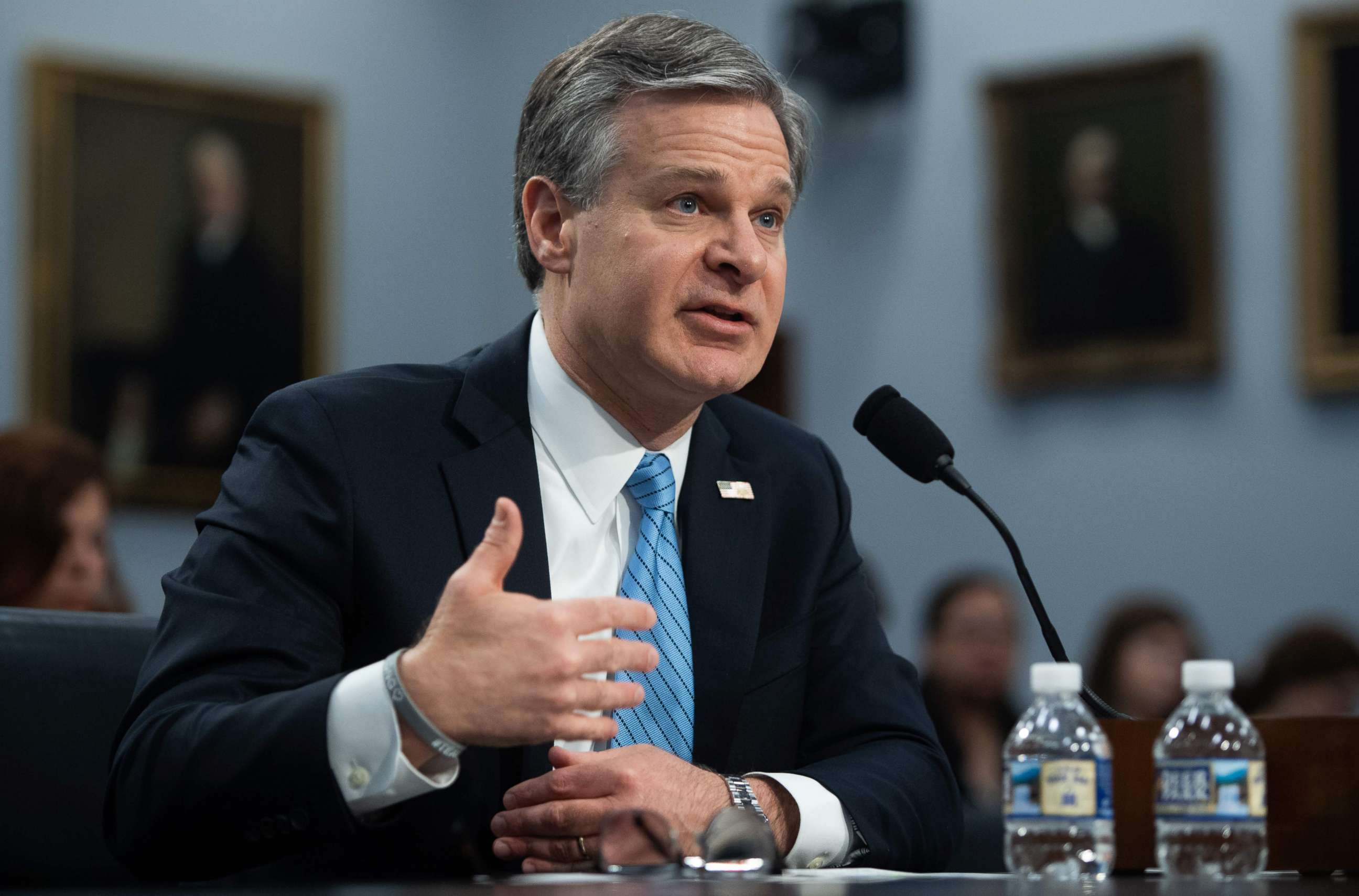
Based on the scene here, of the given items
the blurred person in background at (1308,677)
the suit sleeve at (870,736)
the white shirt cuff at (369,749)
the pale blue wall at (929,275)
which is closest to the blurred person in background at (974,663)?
the pale blue wall at (929,275)

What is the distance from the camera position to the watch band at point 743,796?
214 cm

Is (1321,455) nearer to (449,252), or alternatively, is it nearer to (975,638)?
(975,638)

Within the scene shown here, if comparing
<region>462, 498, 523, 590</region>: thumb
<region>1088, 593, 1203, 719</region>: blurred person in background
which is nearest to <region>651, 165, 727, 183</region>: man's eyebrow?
<region>462, 498, 523, 590</region>: thumb

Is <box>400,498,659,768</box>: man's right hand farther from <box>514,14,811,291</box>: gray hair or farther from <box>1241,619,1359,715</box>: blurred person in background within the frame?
<box>1241,619,1359,715</box>: blurred person in background

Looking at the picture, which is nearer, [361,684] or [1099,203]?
[361,684]

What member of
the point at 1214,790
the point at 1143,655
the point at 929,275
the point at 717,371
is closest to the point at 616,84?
the point at 717,371

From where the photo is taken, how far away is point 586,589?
242 cm

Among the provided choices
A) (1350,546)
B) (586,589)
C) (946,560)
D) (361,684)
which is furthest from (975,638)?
(361,684)

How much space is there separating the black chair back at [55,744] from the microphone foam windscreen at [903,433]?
3.36 ft

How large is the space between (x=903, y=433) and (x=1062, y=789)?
0.62 meters

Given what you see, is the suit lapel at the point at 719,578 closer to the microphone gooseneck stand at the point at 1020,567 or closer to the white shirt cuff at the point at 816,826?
the white shirt cuff at the point at 816,826

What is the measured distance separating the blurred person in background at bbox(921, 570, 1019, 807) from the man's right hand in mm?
3895

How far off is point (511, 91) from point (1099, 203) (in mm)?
2580

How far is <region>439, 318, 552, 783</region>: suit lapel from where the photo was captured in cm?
232
